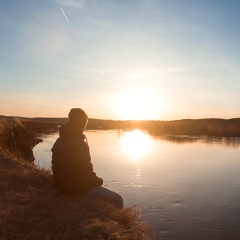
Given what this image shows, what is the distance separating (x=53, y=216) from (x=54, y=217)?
0.25 feet

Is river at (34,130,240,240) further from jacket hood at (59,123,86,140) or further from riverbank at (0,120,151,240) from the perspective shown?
jacket hood at (59,123,86,140)

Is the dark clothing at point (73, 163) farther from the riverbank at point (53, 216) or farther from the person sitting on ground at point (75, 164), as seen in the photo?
the riverbank at point (53, 216)

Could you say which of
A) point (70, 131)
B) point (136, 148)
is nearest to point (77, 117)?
point (70, 131)

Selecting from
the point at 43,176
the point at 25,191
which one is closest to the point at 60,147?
the point at 25,191

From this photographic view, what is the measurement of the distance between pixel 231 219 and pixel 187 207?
1444 millimetres

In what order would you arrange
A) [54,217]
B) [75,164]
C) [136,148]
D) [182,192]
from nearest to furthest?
[54,217], [75,164], [182,192], [136,148]

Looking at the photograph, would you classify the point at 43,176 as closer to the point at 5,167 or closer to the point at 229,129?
the point at 5,167

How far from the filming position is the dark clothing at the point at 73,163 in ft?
23.0

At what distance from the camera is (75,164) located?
23.0 ft

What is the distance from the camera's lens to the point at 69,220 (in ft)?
18.7

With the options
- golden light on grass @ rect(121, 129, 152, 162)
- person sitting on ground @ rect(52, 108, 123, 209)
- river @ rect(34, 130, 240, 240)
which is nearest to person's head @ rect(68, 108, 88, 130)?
person sitting on ground @ rect(52, 108, 123, 209)

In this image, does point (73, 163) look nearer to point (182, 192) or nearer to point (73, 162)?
point (73, 162)

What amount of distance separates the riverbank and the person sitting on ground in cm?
22

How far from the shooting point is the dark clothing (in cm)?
702
